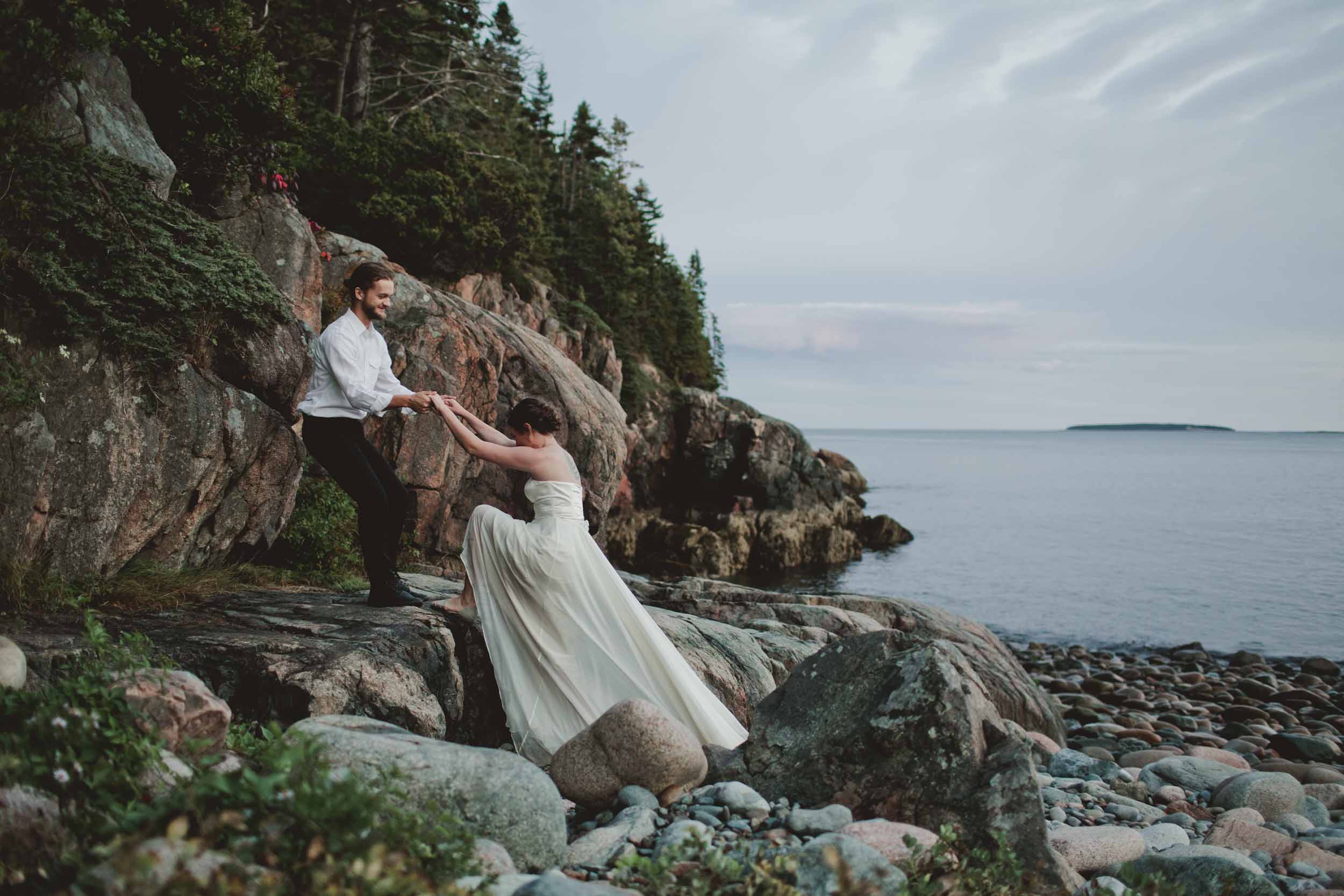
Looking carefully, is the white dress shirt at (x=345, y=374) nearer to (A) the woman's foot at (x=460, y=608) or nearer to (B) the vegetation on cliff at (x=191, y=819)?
(A) the woman's foot at (x=460, y=608)

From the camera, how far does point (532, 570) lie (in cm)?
721

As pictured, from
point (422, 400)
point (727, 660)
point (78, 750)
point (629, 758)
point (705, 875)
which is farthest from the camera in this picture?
point (727, 660)

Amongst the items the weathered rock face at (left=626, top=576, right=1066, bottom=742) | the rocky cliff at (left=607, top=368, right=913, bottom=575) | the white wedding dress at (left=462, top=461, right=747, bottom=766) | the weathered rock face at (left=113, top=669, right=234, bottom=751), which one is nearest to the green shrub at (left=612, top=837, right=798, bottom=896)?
the weathered rock face at (left=113, top=669, right=234, bottom=751)

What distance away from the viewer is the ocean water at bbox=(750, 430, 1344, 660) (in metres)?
23.8

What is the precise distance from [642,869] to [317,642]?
146 inches

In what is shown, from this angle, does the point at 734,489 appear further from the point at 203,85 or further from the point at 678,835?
the point at 678,835

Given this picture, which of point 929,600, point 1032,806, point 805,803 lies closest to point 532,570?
point 805,803

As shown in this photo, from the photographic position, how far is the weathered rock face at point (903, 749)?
5023mm

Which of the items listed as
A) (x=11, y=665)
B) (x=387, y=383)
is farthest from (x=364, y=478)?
(x=11, y=665)

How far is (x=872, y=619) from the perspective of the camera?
13281 millimetres

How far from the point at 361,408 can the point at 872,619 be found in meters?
8.65

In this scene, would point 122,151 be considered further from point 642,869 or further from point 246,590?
Answer: point 642,869

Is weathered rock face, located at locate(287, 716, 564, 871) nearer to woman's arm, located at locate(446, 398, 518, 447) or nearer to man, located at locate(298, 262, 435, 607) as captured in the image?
man, located at locate(298, 262, 435, 607)

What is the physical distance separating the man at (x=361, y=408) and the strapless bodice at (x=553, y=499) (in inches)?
49.0
